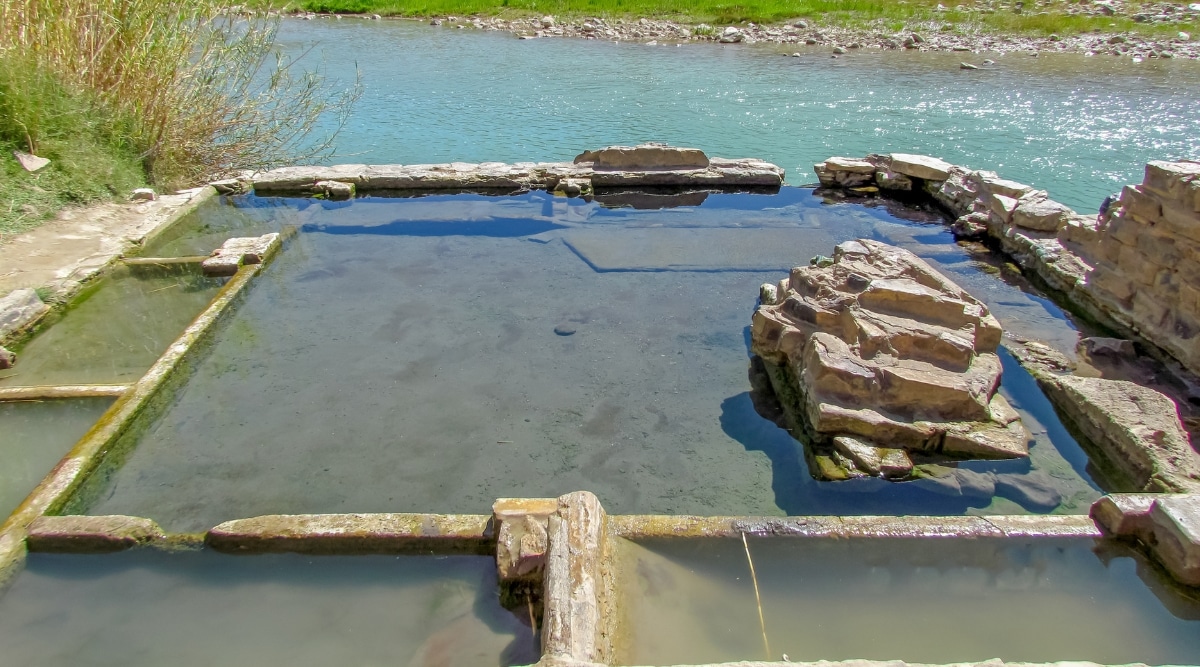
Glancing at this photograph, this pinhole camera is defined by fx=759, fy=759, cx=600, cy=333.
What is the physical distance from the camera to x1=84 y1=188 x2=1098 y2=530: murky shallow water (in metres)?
3.92

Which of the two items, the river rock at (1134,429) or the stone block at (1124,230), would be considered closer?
the river rock at (1134,429)

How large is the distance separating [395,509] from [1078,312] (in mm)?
5412

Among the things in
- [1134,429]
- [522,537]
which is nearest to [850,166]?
[1134,429]

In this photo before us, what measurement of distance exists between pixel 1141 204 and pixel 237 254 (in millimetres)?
7033

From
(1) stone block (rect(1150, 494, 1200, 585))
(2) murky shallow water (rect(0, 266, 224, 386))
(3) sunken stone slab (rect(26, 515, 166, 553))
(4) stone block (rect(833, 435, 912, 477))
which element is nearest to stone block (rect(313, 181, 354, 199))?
(2) murky shallow water (rect(0, 266, 224, 386))

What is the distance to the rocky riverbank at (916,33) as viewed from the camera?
727 inches

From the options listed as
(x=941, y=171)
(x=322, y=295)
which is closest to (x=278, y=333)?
(x=322, y=295)

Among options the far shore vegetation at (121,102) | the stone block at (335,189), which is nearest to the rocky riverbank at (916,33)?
the far shore vegetation at (121,102)

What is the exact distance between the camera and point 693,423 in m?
4.50

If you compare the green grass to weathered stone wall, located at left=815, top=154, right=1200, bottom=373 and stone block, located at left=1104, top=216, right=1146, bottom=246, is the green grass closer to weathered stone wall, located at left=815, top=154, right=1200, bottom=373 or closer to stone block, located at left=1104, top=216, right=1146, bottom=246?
weathered stone wall, located at left=815, top=154, right=1200, bottom=373

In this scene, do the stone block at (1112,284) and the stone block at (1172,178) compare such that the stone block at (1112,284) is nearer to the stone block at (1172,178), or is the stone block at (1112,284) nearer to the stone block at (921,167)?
the stone block at (1172,178)

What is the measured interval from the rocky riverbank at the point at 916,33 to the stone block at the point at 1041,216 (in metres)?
12.7

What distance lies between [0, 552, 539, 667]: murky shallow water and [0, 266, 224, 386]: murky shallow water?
6.63 feet

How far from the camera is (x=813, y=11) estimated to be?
2333cm
